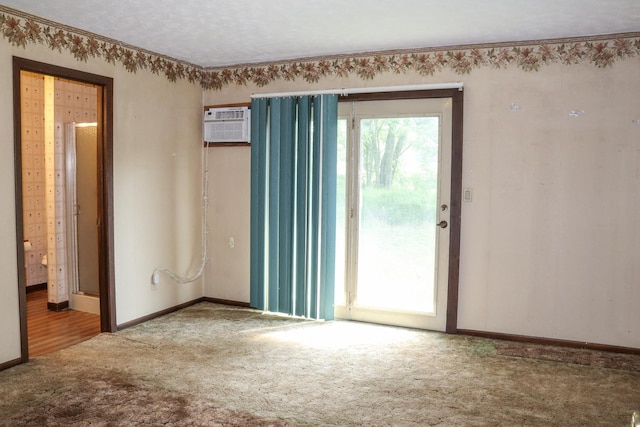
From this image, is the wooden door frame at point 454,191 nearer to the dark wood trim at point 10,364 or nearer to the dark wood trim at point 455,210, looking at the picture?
the dark wood trim at point 455,210

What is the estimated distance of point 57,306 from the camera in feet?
17.1

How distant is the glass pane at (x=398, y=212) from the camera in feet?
14.8

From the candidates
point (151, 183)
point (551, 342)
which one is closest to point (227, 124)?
point (151, 183)

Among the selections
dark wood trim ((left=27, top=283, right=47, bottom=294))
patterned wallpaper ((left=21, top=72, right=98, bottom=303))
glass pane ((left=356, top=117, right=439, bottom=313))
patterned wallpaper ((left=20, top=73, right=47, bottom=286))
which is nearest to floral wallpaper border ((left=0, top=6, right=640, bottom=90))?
glass pane ((left=356, top=117, right=439, bottom=313))

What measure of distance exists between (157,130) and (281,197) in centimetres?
127

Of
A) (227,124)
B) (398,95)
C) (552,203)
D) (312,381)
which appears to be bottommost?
(312,381)

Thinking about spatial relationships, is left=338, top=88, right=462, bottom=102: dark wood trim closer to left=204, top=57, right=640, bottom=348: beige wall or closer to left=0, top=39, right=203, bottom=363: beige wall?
left=204, top=57, right=640, bottom=348: beige wall

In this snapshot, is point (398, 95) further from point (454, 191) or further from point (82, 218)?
point (82, 218)

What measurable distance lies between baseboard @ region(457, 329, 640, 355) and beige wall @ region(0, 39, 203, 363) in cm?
272

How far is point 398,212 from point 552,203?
1225 mm

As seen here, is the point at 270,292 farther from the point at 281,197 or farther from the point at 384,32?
the point at 384,32

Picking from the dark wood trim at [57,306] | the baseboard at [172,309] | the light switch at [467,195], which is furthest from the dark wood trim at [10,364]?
the light switch at [467,195]

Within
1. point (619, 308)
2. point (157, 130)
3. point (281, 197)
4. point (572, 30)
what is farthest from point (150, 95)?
point (619, 308)

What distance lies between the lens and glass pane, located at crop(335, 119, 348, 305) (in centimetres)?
479
